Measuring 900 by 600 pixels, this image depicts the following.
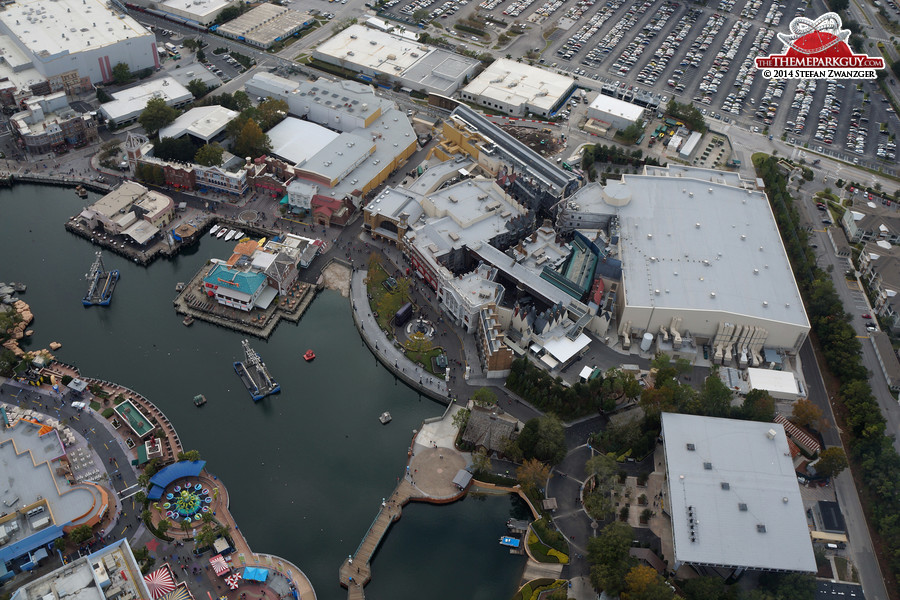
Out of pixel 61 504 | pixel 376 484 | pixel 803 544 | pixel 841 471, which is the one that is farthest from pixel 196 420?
pixel 841 471

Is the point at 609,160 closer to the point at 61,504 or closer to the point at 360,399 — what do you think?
the point at 360,399

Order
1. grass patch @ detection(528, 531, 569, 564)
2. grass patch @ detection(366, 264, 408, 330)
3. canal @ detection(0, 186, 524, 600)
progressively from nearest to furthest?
1. grass patch @ detection(528, 531, 569, 564)
2. canal @ detection(0, 186, 524, 600)
3. grass patch @ detection(366, 264, 408, 330)

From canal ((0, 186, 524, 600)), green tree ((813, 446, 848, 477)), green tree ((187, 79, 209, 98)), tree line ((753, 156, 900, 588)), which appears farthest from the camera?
green tree ((187, 79, 209, 98))

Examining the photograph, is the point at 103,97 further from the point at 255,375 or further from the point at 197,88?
the point at 255,375

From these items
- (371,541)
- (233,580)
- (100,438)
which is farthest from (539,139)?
(233,580)

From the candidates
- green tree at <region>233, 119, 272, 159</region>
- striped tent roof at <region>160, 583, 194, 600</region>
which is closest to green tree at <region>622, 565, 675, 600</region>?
striped tent roof at <region>160, 583, 194, 600</region>

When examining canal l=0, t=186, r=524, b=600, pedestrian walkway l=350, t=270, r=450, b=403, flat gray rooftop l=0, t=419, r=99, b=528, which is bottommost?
canal l=0, t=186, r=524, b=600

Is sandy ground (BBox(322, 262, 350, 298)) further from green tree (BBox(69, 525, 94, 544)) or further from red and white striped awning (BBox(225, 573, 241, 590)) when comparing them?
green tree (BBox(69, 525, 94, 544))
